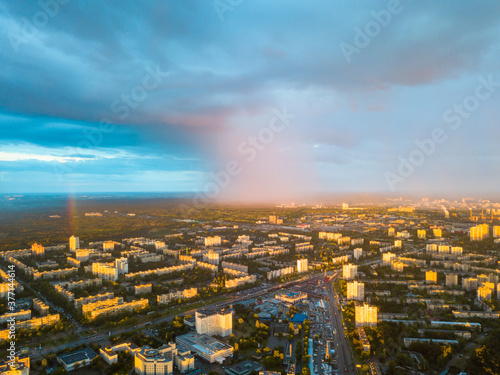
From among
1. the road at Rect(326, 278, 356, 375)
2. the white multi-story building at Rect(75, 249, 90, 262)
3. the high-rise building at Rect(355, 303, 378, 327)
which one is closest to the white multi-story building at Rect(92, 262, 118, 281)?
the white multi-story building at Rect(75, 249, 90, 262)

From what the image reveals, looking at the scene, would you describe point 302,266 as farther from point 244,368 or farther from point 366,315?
point 244,368

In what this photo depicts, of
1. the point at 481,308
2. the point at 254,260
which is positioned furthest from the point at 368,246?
the point at 481,308

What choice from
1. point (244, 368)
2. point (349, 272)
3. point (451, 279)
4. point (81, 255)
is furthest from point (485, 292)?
point (81, 255)

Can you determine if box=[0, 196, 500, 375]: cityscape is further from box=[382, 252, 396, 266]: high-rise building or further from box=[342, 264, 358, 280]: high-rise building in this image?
box=[382, 252, 396, 266]: high-rise building

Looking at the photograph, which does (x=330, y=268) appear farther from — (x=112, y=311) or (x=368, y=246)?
(x=112, y=311)

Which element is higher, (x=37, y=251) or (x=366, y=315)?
(x=37, y=251)
